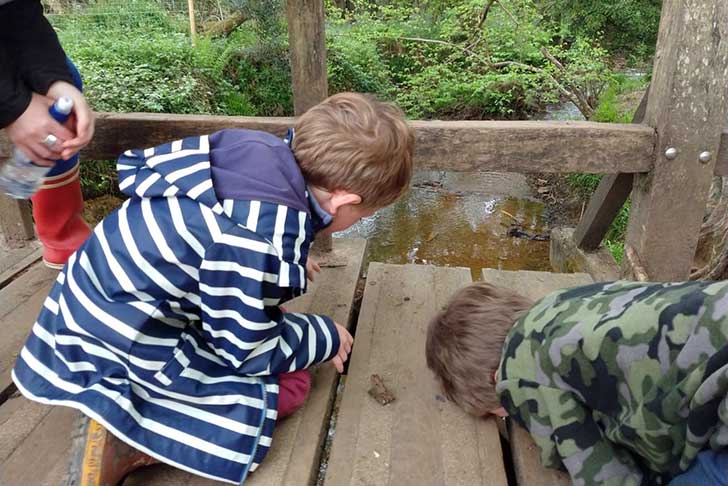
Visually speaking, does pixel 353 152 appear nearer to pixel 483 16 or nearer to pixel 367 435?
pixel 367 435

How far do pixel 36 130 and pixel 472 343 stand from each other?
1204mm

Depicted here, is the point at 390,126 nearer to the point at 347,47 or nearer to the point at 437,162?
the point at 437,162

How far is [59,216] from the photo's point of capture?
2217 millimetres

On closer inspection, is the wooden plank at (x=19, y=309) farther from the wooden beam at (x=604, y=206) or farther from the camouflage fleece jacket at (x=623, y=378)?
the wooden beam at (x=604, y=206)

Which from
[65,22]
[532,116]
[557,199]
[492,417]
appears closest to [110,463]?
[492,417]

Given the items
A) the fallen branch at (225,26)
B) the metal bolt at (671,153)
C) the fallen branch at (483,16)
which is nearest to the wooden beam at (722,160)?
the metal bolt at (671,153)

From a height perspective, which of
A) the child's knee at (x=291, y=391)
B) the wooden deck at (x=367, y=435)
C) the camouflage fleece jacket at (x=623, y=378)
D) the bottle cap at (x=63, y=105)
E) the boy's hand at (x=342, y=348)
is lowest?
the wooden deck at (x=367, y=435)

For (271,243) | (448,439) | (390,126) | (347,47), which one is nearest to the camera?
(271,243)

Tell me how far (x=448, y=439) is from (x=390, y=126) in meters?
0.80

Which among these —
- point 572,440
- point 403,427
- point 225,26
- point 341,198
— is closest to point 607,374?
point 572,440

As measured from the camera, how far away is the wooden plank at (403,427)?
56.0 inches

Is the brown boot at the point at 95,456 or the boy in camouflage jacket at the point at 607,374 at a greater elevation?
the boy in camouflage jacket at the point at 607,374

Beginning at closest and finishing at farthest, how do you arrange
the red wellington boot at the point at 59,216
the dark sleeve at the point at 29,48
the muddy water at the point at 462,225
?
the dark sleeve at the point at 29,48 < the red wellington boot at the point at 59,216 < the muddy water at the point at 462,225

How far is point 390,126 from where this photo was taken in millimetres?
1420
